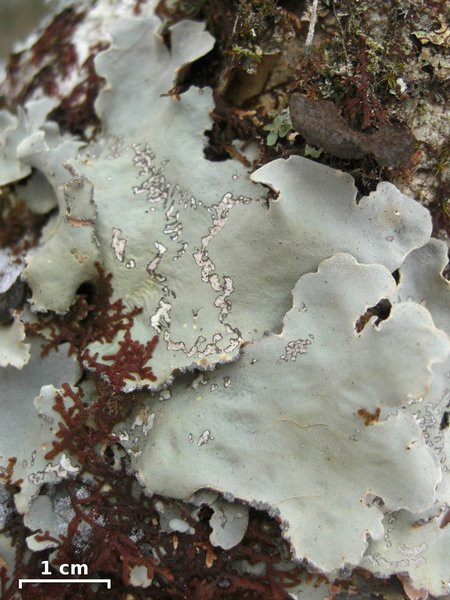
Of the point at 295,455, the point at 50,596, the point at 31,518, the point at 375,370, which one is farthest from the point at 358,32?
the point at 50,596

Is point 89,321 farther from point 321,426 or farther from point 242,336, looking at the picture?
point 321,426

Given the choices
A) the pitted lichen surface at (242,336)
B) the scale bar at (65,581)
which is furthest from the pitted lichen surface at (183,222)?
the scale bar at (65,581)

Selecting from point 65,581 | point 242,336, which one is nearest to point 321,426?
point 242,336

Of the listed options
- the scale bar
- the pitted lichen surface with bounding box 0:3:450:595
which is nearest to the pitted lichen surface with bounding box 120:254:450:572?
the pitted lichen surface with bounding box 0:3:450:595

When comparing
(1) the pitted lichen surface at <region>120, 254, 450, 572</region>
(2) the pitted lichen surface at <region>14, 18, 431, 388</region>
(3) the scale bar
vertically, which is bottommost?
(3) the scale bar

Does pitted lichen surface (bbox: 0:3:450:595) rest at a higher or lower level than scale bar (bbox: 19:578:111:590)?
higher

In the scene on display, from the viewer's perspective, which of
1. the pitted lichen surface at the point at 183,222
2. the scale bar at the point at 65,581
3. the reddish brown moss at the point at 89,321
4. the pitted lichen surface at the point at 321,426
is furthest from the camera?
the reddish brown moss at the point at 89,321

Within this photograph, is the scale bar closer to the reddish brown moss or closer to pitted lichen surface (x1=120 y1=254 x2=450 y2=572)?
pitted lichen surface (x1=120 y1=254 x2=450 y2=572)

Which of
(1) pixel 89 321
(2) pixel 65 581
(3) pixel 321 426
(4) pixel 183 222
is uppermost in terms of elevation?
(4) pixel 183 222

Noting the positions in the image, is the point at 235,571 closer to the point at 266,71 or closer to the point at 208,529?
the point at 208,529

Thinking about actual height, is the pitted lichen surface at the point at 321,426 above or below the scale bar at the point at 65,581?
above

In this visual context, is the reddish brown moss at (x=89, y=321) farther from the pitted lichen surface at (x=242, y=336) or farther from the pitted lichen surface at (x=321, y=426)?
the pitted lichen surface at (x=321, y=426)
